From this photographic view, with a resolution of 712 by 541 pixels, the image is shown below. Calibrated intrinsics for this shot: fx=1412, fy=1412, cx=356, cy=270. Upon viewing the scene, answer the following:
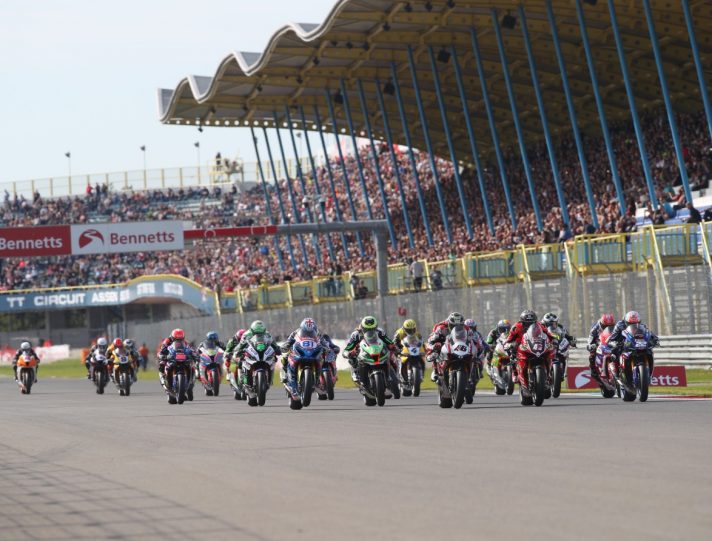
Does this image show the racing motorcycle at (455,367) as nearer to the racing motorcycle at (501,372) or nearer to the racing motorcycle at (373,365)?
the racing motorcycle at (373,365)

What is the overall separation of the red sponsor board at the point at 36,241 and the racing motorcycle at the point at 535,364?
3269 centimetres

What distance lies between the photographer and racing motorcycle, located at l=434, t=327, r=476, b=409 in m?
20.2

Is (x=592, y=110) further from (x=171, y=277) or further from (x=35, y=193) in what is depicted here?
(x=35, y=193)

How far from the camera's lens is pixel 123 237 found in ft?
167

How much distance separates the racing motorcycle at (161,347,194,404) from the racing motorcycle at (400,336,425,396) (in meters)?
4.01

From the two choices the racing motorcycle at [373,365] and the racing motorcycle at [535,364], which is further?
the racing motorcycle at [373,365]

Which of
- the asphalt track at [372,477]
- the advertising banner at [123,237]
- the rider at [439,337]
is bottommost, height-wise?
the asphalt track at [372,477]

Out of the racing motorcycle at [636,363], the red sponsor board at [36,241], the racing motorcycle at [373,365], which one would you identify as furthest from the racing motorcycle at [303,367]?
the red sponsor board at [36,241]

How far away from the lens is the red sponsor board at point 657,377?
2556cm

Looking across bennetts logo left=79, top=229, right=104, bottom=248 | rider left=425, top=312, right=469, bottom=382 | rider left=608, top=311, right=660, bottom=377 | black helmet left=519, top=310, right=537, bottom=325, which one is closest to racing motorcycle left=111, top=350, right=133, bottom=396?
rider left=425, top=312, right=469, bottom=382

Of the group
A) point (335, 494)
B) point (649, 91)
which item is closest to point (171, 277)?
point (649, 91)

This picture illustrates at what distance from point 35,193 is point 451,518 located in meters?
87.2

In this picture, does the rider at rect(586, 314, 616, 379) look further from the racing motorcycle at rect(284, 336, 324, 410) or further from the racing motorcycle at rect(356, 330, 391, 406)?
the racing motorcycle at rect(284, 336, 324, 410)

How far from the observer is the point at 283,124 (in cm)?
6931
